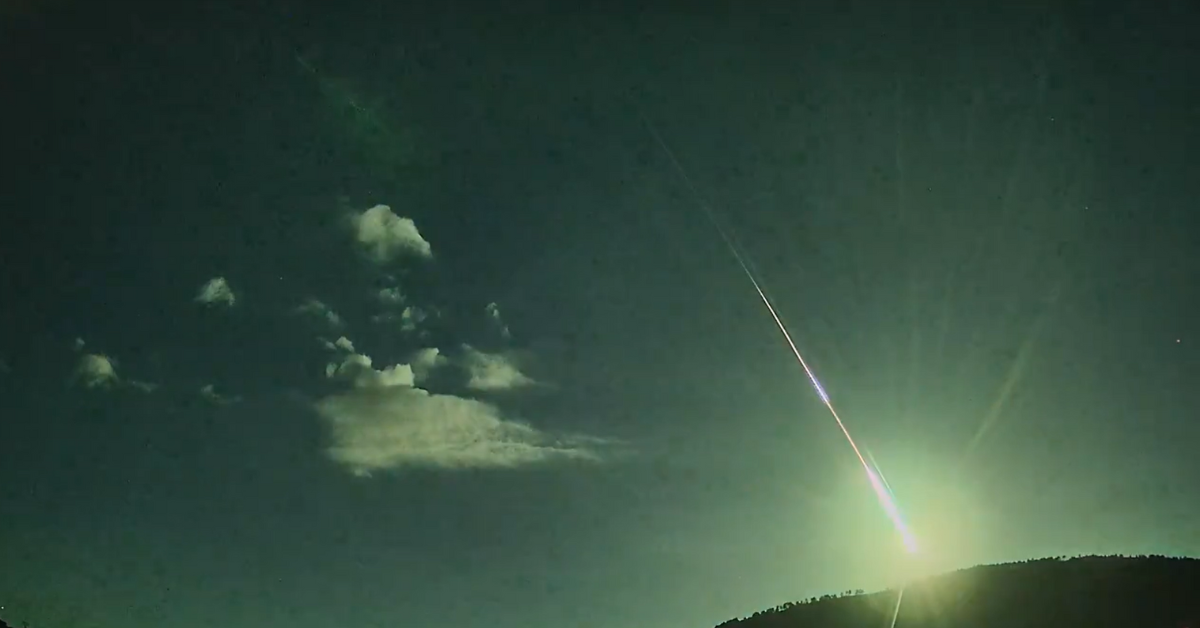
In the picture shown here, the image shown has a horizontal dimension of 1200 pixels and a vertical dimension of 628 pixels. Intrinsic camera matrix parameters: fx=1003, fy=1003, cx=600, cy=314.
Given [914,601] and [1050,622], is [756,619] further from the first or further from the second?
[1050,622]

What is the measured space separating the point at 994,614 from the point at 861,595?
11.5 metres

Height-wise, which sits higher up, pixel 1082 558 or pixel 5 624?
pixel 1082 558

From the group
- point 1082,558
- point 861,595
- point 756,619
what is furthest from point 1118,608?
point 756,619

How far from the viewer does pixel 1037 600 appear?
54688 millimetres

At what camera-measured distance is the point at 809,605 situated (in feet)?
216

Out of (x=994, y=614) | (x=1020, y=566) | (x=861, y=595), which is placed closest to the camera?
(x=994, y=614)

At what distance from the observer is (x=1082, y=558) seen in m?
58.2

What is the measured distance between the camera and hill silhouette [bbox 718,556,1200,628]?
5047cm

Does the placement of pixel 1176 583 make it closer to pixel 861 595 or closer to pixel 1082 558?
pixel 1082 558

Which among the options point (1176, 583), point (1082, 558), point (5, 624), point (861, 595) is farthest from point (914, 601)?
point (5, 624)

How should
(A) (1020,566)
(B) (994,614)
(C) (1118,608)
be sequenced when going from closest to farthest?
(C) (1118,608) < (B) (994,614) < (A) (1020,566)

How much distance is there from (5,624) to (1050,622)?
6460 cm

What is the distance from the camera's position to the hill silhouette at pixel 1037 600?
166 feet

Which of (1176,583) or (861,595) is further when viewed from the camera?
(861,595)
